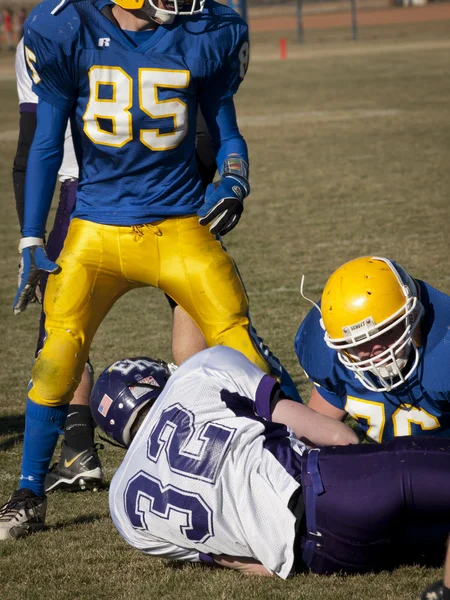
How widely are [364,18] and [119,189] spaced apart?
44.4 meters

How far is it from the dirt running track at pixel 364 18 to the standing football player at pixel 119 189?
4013cm

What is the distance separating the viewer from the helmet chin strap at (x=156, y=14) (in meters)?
3.80

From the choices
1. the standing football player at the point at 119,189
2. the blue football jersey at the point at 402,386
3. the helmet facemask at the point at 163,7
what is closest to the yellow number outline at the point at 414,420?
the blue football jersey at the point at 402,386

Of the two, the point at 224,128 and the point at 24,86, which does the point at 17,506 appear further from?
the point at 24,86

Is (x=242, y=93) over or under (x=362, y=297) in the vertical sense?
under

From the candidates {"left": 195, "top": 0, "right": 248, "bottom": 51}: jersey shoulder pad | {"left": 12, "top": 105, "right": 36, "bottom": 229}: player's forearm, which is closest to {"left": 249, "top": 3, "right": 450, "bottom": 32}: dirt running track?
{"left": 12, "top": 105, "right": 36, "bottom": 229}: player's forearm

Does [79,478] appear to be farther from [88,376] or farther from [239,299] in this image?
[239,299]

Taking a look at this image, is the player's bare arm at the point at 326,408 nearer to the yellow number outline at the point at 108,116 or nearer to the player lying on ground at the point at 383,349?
the player lying on ground at the point at 383,349

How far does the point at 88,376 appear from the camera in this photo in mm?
4719

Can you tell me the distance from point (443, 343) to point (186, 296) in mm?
992

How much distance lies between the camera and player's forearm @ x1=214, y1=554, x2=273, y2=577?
3228 millimetres

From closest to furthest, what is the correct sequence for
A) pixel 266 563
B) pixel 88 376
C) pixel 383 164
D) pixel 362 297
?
pixel 266 563, pixel 362 297, pixel 88 376, pixel 383 164

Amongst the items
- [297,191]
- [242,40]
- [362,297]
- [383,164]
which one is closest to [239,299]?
[362,297]

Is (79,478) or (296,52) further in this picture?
(296,52)
